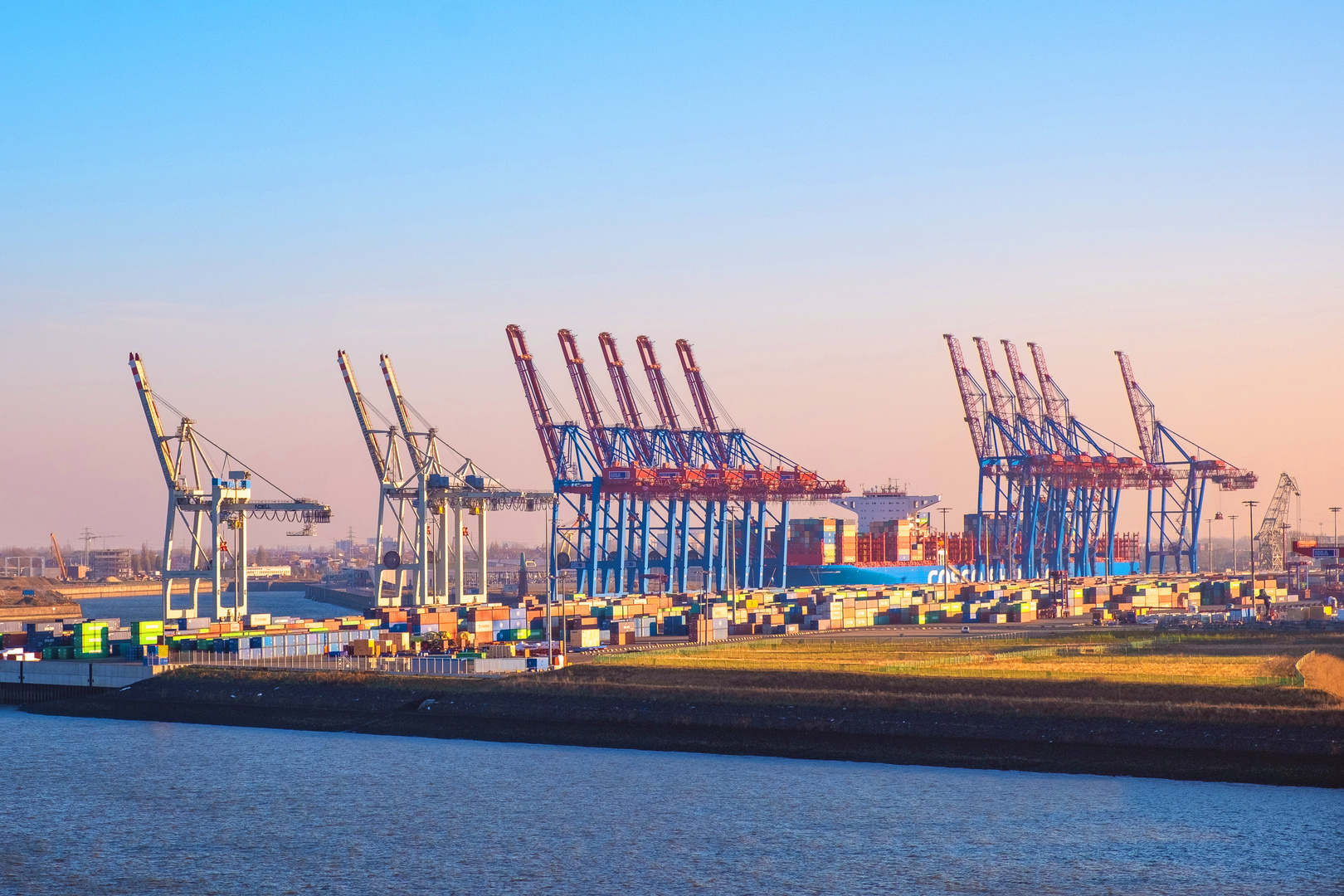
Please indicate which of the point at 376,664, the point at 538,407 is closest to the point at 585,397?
the point at 538,407

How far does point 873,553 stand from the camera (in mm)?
171500

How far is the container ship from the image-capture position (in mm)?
160250

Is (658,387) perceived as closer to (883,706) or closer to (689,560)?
(689,560)

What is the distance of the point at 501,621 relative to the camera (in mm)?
90250

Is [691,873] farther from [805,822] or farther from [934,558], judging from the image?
[934,558]

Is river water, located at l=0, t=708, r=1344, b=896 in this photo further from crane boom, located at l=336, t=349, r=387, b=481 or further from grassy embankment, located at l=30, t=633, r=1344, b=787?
crane boom, located at l=336, t=349, r=387, b=481

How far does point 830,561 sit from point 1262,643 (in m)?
91.8

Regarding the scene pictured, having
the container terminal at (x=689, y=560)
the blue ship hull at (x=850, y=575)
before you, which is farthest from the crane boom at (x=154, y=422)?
the blue ship hull at (x=850, y=575)

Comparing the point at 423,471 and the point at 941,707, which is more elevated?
the point at 423,471

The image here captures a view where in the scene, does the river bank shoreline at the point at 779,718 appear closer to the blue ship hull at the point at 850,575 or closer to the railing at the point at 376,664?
the railing at the point at 376,664

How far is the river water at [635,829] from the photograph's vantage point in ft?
111

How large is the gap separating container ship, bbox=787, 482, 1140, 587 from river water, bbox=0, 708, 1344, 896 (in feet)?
367

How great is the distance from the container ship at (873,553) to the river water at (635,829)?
367 ft

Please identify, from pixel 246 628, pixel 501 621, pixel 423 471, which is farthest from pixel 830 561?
pixel 246 628
